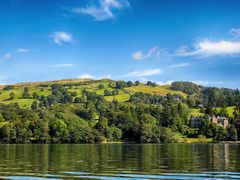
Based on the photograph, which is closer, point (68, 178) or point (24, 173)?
point (68, 178)

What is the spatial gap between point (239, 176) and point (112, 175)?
12.8 metres

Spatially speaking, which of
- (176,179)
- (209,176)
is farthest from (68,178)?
(209,176)

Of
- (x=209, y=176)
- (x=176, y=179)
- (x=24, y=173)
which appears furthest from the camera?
(x=24, y=173)

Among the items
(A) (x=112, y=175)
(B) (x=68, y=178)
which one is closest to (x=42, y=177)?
(B) (x=68, y=178)

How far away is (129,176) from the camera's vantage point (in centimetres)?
4278

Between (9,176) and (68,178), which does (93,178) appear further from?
(9,176)

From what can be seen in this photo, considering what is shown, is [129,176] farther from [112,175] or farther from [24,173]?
Result: [24,173]

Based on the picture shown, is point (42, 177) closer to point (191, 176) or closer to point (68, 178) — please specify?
point (68, 178)

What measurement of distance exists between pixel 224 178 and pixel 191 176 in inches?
129

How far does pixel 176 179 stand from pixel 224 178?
189 inches

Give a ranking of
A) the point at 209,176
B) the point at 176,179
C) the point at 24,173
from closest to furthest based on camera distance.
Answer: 1. the point at 176,179
2. the point at 209,176
3. the point at 24,173

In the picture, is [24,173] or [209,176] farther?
[24,173]

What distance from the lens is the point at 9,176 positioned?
140 feet

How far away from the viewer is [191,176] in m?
42.8
